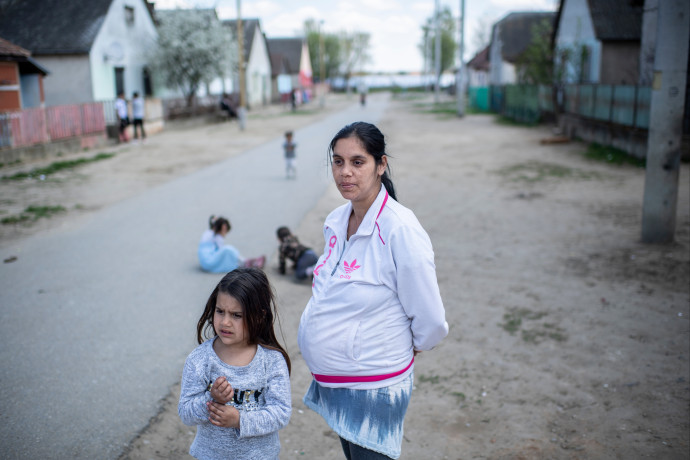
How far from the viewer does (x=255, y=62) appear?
53.4 meters

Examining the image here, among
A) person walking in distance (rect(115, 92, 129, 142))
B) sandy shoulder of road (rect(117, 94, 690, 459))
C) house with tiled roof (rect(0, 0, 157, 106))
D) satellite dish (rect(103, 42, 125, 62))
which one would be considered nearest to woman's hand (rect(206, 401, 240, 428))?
sandy shoulder of road (rect(117, 94, 690, 459))

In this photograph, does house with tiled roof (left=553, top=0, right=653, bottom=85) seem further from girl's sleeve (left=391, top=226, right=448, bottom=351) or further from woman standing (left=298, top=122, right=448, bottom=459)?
girl's sleeve (left=391, top=226, right=448, bottom=351)

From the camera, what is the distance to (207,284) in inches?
261

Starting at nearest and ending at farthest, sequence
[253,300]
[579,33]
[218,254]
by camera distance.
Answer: [253,300] → [218,254] → [579,33]

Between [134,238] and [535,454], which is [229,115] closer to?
[134,238]

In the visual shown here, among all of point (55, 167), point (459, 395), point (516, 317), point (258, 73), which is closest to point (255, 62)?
point (258, 73)

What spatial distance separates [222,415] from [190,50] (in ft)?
109

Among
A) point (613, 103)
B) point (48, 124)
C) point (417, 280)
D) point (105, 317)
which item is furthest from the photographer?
point (48, 124)

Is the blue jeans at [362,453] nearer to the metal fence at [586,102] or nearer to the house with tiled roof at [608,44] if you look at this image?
the metal fence at [586,102]

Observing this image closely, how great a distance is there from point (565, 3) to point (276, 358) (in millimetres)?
31411

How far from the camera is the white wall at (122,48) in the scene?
28047 millimetres

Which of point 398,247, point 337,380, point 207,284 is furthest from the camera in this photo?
point 207,284

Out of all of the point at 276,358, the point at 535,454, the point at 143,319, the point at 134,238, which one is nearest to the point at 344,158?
the point at 276,358

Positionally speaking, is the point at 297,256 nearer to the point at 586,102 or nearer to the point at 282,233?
the point at 282,233
